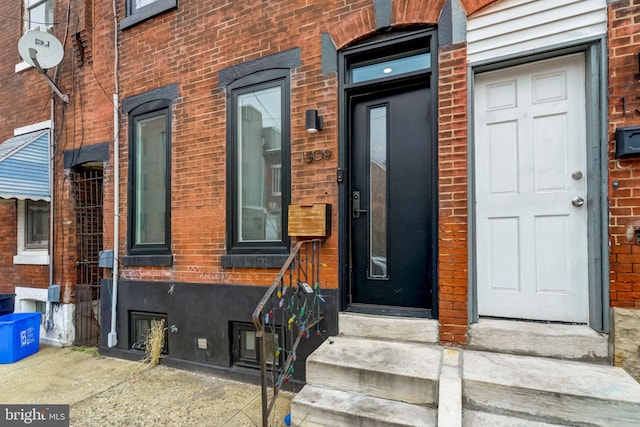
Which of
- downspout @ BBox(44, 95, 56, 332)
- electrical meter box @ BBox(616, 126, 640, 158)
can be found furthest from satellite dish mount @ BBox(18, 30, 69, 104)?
electrical meter box @ BBox(616, 126, 640, 158)

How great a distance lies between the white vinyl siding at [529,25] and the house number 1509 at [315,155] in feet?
4.87

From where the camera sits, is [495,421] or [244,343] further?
[244,343]

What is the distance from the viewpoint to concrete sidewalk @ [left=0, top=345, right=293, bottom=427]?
299cm

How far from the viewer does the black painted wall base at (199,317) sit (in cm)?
347

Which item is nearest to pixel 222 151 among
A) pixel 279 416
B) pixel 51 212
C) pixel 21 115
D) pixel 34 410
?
pixel 279 416

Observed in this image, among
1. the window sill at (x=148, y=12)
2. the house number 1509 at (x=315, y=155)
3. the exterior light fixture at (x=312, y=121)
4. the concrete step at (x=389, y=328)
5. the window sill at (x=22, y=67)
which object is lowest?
the concrete step at (x=389, y=328)

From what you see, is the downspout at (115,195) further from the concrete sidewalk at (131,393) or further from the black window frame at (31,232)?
the black window frame at (31,232)

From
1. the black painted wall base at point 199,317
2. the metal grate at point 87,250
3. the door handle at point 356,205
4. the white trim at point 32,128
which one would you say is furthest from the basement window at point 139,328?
the white trim at point 32,128

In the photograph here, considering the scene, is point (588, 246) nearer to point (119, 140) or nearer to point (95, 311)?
point (119, 140)

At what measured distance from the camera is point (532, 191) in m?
2.91

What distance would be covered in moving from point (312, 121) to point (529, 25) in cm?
196

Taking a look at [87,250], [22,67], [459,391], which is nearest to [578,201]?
[459,391]

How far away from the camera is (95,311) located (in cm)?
527

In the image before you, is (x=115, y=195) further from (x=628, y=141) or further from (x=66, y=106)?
(x=628, y=141)
